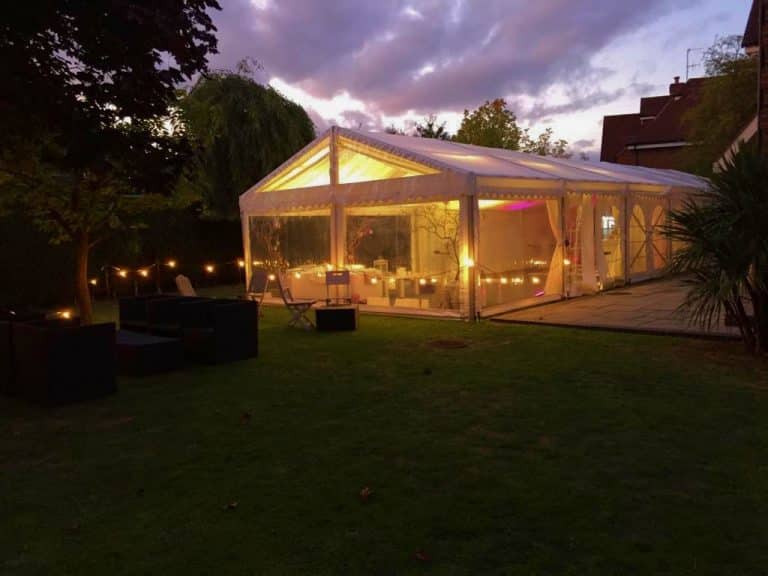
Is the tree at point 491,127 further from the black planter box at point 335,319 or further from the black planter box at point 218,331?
the black planter box at point 218,331

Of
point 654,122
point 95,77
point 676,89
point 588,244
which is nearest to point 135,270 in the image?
point 95,77

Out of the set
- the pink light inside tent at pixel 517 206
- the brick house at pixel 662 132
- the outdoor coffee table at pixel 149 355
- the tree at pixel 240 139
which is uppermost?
the brick house at pixel 662 132

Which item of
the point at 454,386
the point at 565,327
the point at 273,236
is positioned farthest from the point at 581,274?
the point at 454,386

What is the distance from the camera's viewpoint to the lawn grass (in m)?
2.79

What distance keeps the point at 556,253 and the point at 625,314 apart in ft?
7.20

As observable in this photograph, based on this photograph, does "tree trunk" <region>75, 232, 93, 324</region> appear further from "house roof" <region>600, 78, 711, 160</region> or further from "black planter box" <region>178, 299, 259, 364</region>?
"house roof" <region>600, 78, 711, 160</region>

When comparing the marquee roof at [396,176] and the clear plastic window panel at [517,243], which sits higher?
the marquee roof at [396,176]

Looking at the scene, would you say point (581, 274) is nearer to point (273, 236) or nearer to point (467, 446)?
point (273, 236)

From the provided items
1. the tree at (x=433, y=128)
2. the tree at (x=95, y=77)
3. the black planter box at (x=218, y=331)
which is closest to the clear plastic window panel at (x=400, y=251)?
the black planter box at (x=218, y=331)

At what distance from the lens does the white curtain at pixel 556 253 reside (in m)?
11.3

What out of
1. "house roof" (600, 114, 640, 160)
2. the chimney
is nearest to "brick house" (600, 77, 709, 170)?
the chimney

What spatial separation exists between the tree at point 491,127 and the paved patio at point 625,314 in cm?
1947

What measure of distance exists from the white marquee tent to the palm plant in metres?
3.33

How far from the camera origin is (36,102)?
5527mm
